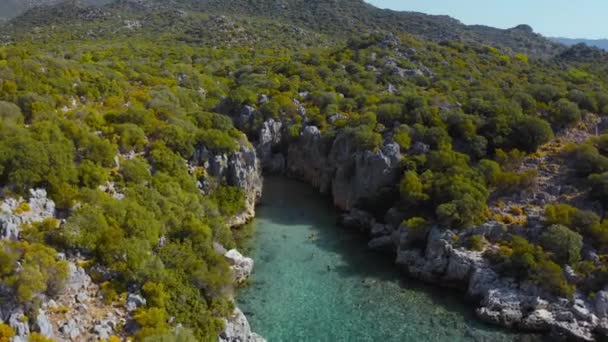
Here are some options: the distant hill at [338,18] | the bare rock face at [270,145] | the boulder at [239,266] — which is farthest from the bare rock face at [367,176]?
the distant hill at [338,18]

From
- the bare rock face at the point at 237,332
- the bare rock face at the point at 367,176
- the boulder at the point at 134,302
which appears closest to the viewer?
the boulder at the point at 134,302

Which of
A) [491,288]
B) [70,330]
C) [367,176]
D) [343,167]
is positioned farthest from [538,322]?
[70,330]

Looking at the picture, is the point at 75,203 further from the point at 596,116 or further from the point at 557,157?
the point at 596,116

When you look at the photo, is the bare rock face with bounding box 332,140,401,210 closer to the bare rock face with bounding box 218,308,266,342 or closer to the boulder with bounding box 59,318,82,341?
the bare rock face with bounding box 218,308,266,342

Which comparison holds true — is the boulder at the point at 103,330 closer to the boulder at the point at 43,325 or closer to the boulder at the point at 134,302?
the boulder at the point at 134,302

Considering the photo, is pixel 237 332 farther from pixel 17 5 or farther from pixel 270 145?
pixel 17 5

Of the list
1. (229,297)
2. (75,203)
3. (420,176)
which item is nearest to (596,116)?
(420,176)
